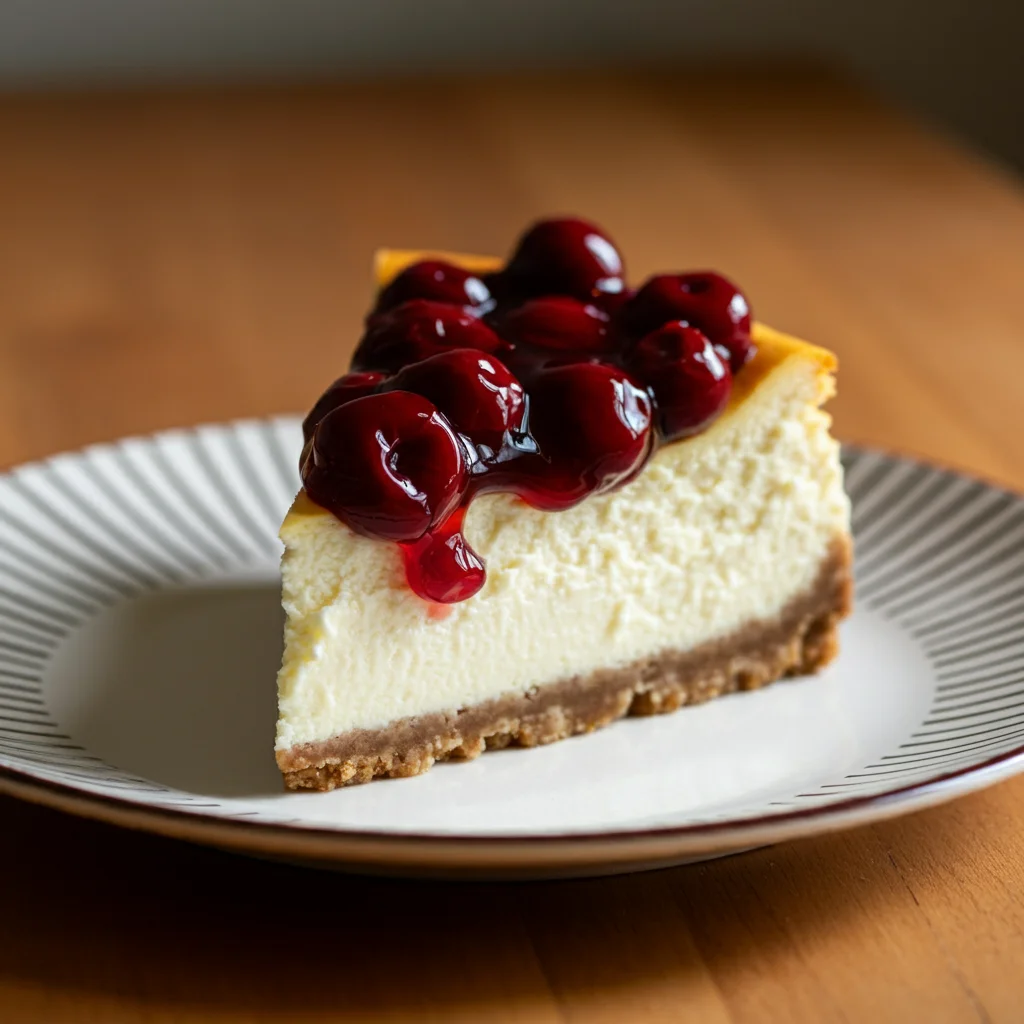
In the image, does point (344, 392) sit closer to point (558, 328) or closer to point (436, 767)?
point (558, 328)

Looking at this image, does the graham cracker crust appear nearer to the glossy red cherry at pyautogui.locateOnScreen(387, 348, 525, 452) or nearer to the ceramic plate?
the ceramic plate

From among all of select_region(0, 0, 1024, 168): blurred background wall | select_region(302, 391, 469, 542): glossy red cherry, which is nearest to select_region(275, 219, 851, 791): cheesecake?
select_region(302, 391, 469, 542): glossy red cherry

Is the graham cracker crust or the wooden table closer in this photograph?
the wooden table

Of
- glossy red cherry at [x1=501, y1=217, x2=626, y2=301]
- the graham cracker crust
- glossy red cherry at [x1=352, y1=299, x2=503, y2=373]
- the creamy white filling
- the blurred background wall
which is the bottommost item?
the graham cracker crust

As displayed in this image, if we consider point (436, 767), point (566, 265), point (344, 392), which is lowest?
point (436, 767)

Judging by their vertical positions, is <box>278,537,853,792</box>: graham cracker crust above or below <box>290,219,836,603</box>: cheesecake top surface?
below

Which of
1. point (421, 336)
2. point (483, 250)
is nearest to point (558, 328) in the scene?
point (421, 336)
